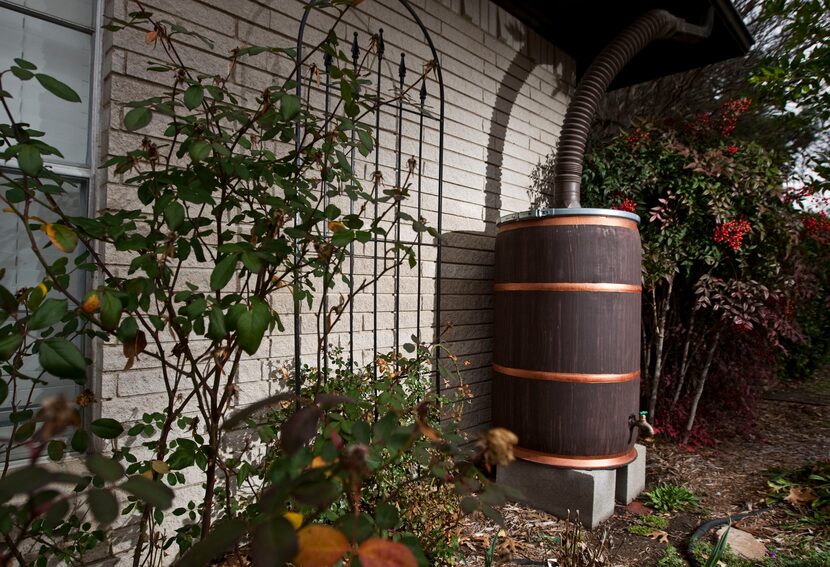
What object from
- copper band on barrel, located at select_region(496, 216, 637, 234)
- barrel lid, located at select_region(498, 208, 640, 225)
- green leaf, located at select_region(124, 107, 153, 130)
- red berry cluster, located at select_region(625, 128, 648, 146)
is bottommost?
green leaf, located at select_region(124, 107, 153, 130)

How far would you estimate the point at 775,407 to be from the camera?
447 cm

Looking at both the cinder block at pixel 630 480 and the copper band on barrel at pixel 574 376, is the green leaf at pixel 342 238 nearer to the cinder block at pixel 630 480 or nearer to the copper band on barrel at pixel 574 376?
the copper band on barrel at pixel 574 376

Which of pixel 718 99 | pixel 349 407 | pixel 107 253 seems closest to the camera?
pixel 349 407

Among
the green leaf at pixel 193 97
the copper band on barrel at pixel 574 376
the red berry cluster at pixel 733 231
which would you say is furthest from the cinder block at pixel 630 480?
the green leaf at pixel 193 97

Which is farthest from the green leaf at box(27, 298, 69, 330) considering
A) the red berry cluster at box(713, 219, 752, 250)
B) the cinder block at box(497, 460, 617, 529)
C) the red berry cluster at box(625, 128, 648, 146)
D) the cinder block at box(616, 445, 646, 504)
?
the red berry cluster at box(625, 128, 648, 146)

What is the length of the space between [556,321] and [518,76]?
173cm

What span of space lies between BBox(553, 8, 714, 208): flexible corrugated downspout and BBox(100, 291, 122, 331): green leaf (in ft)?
8.08

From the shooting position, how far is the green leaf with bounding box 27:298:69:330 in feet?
2.11

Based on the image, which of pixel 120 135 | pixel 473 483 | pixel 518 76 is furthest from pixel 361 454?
pixel 518 76

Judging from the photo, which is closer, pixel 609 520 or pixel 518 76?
pixel 609 520

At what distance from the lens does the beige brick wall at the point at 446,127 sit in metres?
1.56

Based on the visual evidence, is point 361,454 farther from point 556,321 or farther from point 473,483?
point 556,321

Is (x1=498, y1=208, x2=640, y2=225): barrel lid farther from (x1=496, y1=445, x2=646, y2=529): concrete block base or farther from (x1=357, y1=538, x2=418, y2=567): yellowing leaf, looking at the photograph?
(x1=357, y1=538, x2=418, y2=567): yellowing leaf

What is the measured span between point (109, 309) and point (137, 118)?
0.36 m
